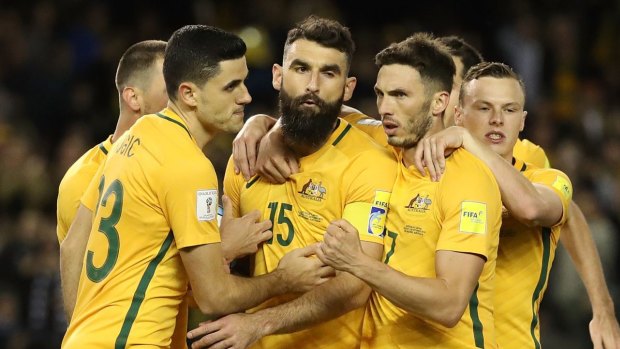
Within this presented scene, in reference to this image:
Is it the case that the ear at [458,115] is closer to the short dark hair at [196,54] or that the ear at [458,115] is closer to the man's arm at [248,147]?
the man's arm at [248,147]

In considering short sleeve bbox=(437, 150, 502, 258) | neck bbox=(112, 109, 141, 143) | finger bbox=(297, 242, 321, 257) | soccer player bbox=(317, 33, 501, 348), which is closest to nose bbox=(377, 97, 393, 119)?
soccer player bbox=(317, 33, 501, 348)

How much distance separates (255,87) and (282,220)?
6.97 meters

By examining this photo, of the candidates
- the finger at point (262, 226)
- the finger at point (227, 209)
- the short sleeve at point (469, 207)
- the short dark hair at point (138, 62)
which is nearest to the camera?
the short sleeve at point (469, 207)

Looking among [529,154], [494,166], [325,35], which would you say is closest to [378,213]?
[494,166]

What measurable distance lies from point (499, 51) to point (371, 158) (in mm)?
8250

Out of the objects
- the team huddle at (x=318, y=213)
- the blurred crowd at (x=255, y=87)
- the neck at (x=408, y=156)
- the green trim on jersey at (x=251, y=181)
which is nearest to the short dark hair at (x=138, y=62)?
the team huddle at (x=318, y=213)

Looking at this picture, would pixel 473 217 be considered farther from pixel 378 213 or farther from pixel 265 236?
pixel 265 236

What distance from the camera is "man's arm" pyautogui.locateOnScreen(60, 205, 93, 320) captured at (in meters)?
5.25

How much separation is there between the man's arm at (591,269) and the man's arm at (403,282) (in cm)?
161

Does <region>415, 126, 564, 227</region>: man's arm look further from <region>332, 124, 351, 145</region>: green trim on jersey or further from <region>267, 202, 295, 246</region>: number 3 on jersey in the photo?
<region>267, 202, 295, 246</region>: number 3 on jersey

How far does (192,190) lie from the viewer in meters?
4.58

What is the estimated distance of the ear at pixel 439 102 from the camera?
513 centimetres

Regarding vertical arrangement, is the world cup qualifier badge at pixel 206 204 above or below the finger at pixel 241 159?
below

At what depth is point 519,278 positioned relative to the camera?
17.8 ft
